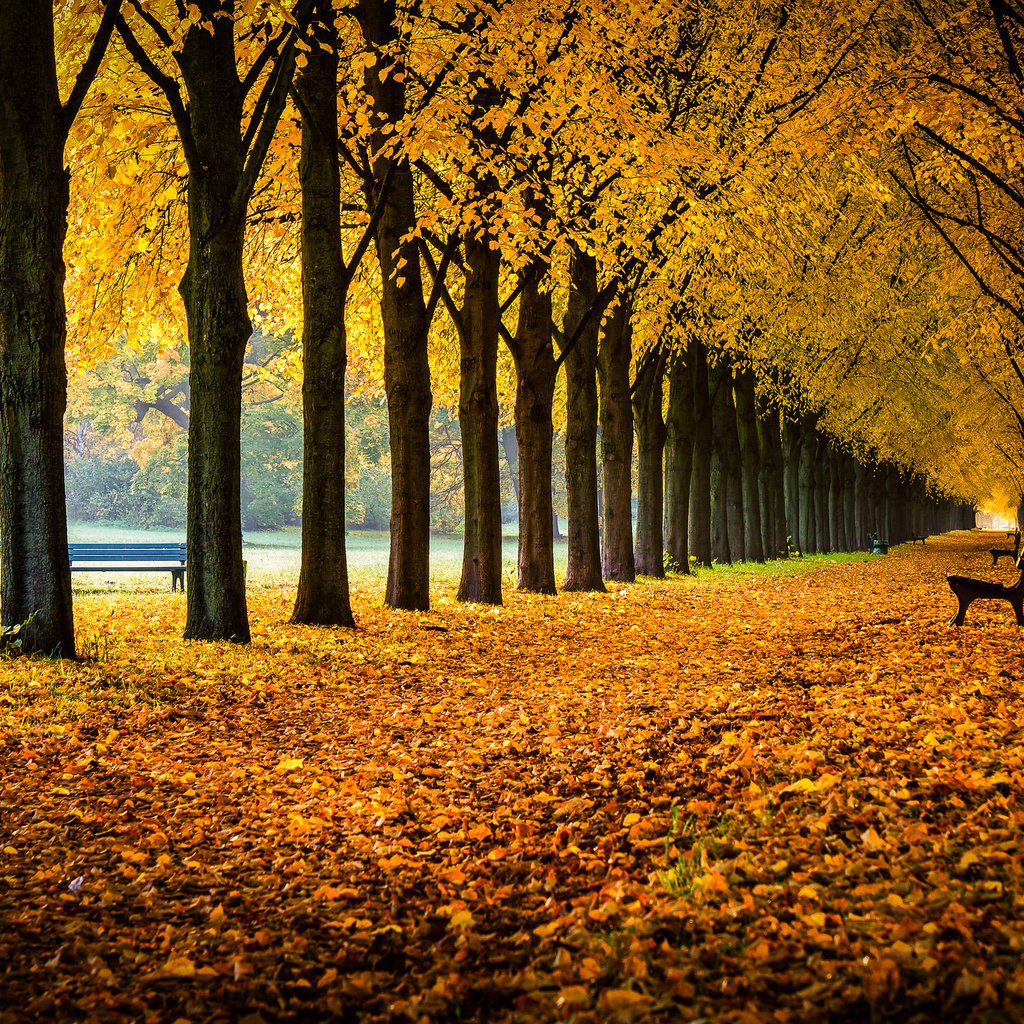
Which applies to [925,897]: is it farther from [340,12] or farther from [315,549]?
[340,12]

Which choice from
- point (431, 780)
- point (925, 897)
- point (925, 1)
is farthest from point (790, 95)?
point (925, 897)

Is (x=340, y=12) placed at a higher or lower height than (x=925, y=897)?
higher

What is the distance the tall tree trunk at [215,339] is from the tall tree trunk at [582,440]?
905 cm

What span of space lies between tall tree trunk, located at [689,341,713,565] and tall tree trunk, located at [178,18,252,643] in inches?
641

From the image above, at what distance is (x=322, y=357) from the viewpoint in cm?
1234

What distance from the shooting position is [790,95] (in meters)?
17.4

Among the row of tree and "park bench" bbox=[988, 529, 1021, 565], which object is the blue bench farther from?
"park bench" bbox=[988, 529, 1021, 565]

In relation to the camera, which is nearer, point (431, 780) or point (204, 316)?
point (431, 780)

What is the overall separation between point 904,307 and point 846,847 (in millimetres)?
25304

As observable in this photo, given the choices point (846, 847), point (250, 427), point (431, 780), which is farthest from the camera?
point (250, 427)

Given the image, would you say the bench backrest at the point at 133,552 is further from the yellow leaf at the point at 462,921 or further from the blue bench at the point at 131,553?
the yellow leaf at the point at 462,921

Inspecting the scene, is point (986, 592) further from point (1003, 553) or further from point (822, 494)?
point (822, 494)

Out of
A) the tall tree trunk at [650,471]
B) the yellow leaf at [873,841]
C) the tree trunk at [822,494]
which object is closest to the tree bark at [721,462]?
the tall tree trunk at [650,471]

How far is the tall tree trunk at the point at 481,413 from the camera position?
51.9 ft
